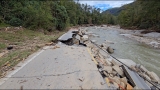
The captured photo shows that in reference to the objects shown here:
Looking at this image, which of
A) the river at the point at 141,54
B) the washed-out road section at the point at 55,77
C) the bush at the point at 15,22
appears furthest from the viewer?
the bush at the point at 15,22

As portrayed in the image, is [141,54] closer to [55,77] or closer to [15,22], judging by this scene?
[55,77]

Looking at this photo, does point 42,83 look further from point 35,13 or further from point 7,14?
point 7,14

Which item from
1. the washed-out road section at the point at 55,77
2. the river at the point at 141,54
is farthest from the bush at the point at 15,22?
the washed-out road section at the point at 55,77

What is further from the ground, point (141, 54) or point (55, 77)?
point (55, 77)

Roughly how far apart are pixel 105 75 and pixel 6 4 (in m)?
17.6

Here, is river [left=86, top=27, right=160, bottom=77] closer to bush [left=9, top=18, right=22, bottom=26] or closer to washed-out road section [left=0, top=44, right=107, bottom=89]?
washed-out road section [left=0, top=44, right=107, bottom=89]

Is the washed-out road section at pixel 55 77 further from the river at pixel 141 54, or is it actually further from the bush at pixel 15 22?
the bush at pixel 15 22

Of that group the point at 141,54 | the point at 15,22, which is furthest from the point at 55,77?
the point at 15,22

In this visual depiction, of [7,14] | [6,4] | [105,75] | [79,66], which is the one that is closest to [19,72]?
[79,66]

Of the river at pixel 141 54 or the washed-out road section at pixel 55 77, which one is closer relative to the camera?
the washed-out road section at pixel 55 77

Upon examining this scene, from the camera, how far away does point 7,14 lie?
701 inches

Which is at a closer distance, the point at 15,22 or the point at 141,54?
the point at 141,54

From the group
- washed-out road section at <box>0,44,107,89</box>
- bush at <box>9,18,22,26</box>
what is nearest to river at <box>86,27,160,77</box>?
washed-out road section at <box>0,44,107,89</box>

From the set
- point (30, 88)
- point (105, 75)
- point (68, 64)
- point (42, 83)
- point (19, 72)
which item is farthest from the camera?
point (68, 64)
